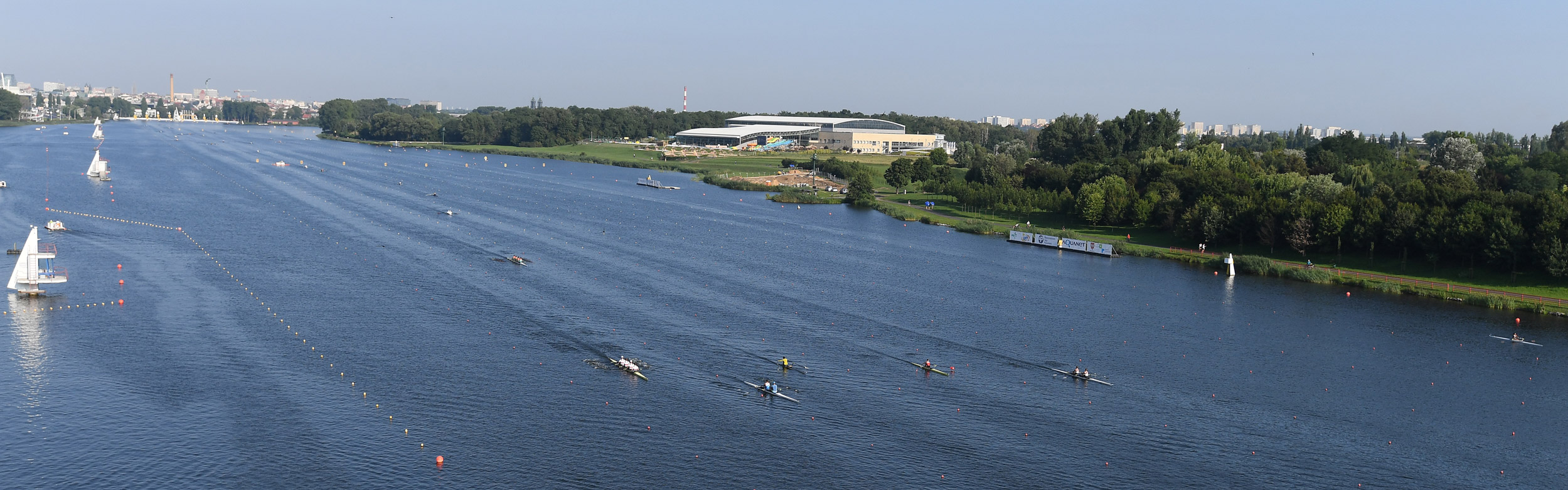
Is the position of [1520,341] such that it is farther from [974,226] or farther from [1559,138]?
[1559,138]

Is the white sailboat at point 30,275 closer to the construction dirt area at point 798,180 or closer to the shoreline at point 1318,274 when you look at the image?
the shoreline at point 1318,274

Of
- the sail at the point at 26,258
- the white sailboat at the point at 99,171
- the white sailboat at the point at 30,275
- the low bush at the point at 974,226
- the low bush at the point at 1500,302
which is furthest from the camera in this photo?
the white sailboat at the point at 99,171

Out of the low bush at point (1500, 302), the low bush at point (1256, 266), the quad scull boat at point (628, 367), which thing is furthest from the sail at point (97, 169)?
the low bush at point (1500, 302)

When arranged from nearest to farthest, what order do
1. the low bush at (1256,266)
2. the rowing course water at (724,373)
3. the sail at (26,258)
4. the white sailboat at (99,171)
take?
the rowing course water at (724,373)
the sail at (26,258)
the low bush at (1256,266)
the white sailboat at (99,171)

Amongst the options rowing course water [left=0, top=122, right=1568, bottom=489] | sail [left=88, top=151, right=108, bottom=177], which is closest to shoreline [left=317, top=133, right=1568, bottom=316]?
rowing course water [left=0, top=122, right=1568, bottom=489]

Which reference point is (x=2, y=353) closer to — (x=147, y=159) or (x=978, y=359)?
(x=978, y=359)

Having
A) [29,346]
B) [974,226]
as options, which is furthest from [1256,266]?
[29,346]

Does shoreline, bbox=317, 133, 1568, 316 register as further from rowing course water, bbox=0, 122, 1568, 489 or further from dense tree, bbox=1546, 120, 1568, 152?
dense tree, bbox=1546, 120, 1568, 152
